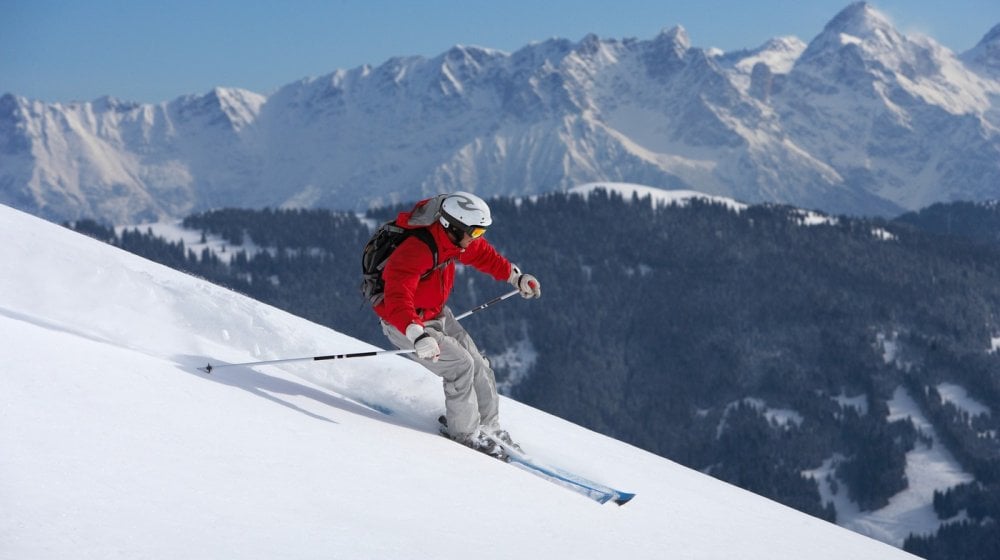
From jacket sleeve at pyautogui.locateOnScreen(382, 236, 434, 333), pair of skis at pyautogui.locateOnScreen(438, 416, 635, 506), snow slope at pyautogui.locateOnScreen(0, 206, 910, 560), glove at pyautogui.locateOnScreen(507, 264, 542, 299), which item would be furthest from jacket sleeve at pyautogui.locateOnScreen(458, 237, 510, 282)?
pair of skis at pyautogui.locateOnScreen(438, 416, 635, 506)

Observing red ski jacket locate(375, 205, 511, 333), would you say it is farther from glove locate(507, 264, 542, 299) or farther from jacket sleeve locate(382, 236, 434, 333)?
glove locate(507, 264, 542, 299)

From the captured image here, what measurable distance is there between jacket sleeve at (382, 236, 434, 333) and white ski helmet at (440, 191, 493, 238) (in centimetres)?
39

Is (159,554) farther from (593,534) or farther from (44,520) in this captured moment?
(593,534)

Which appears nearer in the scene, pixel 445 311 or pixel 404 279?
pixel 404 279

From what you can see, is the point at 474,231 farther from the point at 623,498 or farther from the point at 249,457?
the point at 249,457

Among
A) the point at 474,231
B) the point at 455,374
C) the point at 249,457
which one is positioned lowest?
the point at 249,457

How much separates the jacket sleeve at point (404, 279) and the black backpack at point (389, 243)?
0.16 metres

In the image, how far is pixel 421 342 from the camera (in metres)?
9.18

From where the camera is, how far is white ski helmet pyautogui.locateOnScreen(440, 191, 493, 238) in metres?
9.86

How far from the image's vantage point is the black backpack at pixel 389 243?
9836mm

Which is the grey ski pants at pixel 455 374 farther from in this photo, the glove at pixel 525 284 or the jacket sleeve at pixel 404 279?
the glove at pixel 525 284

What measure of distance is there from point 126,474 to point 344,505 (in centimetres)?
145

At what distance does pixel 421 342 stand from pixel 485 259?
245 cm

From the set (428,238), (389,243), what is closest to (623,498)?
(428,238)
